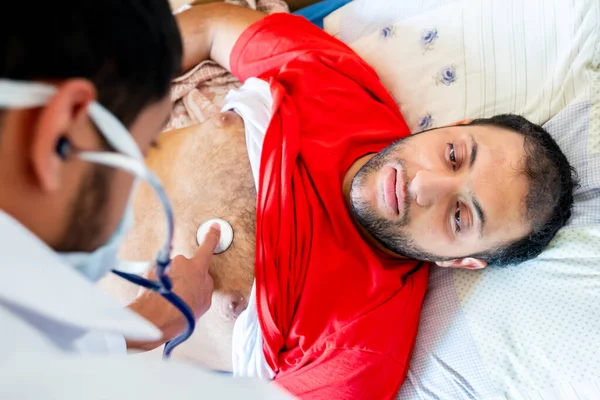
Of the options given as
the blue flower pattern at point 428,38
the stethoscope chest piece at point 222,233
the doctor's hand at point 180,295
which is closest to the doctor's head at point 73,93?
the doctor's hand at point 180,295

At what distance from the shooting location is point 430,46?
1450mm

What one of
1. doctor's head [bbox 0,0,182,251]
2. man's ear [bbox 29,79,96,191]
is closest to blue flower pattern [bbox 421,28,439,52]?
doctor's head [bbox 0,0,182,251]

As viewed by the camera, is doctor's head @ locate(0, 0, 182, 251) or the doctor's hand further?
the doctor's hand

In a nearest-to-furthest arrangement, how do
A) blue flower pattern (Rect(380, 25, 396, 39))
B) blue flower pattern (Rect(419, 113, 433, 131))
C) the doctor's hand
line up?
the doctor's hand < blue flower pattern (Rect(419, 113, 433, 131)) < blue flower pattern (Rect(380, 25, 396, 39))

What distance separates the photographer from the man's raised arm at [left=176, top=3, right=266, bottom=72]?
1477mm

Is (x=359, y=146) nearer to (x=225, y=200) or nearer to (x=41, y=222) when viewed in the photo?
(x=225, y=200)

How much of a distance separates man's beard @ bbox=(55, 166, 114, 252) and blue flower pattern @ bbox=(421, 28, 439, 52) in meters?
→ 1.18

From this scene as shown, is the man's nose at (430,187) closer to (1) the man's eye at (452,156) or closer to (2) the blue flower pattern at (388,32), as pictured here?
(1) the man's eye at (452,156)

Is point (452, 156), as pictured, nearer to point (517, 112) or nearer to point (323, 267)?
point (517, 112)

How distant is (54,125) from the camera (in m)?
0.44

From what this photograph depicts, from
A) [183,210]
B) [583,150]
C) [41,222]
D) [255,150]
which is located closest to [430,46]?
[583,150]

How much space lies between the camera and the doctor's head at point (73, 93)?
1.37 feet

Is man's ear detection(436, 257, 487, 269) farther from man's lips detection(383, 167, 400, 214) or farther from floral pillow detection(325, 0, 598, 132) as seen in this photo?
floral pillow detection(325, 0, 598, 132)

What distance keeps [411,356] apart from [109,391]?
866mm
